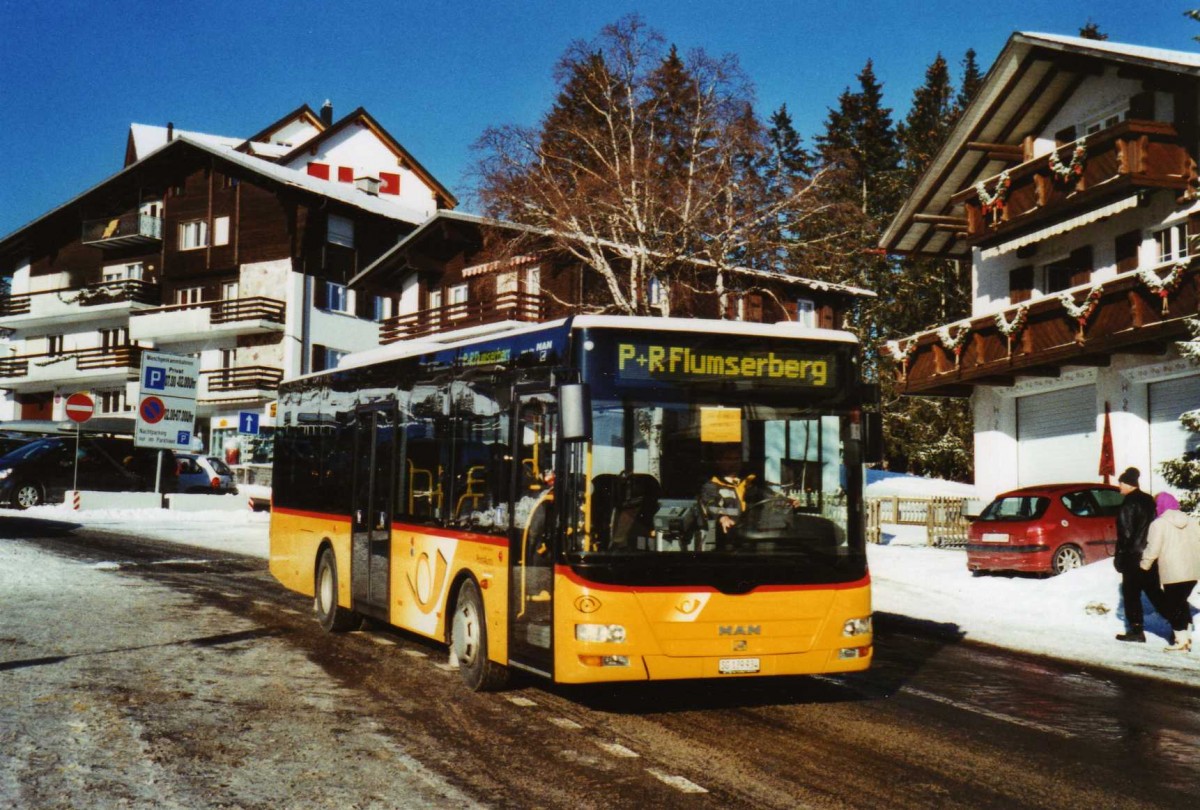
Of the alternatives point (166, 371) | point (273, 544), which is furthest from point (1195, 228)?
point (166, 371)

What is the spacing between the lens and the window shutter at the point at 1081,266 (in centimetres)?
2839

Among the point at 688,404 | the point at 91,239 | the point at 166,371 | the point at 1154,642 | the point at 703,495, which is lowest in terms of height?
the point at 1154,642

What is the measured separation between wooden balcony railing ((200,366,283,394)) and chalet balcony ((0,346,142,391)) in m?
5.94

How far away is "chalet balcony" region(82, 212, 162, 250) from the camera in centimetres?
5856

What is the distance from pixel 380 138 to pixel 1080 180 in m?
48.7

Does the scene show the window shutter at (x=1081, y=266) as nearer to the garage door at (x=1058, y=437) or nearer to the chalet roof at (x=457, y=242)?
the garage door at (x=1058, y=437)

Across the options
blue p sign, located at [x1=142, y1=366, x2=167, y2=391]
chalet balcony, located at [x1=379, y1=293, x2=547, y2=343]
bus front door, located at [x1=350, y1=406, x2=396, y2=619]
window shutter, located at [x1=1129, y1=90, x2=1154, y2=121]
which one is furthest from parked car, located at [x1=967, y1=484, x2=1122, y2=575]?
chalet balcony, located at [x1=379, y1=293, x2=547, y2=343]

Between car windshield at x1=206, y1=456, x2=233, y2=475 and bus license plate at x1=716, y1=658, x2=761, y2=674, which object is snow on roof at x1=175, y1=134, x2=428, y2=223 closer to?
car windshield at x1=206, y1=456, x2=233, y2=475

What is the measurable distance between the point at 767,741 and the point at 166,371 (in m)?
26.3

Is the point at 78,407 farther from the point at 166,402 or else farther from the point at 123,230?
the point at 123,230

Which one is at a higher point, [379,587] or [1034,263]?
[1034,263]

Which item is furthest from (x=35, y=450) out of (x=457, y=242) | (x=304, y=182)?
(x=304, y=182)

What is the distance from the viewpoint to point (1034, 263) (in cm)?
3055

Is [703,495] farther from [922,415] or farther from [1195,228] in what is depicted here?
[922,415]
